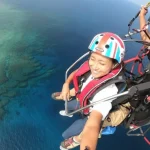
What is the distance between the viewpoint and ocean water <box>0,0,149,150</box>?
462cm

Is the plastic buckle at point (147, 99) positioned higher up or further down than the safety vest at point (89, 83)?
further down

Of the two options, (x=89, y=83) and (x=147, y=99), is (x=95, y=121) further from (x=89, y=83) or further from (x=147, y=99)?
(x=147, y=99)

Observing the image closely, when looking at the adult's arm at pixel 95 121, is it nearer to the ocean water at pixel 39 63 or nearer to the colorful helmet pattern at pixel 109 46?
the colorful helmet pattern at pixel 109 46

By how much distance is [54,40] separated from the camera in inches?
362

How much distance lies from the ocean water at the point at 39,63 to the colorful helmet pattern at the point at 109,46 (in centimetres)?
299

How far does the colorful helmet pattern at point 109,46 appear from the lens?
205 cm

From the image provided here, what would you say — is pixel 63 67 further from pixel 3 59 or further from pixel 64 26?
pixel 64 26

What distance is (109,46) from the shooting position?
2127mm

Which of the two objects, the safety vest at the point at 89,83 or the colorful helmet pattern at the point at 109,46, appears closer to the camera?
the colorful helmet pattern at the point at 109,46

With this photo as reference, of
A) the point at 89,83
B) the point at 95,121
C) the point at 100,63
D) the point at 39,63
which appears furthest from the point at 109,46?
the point at 39,63

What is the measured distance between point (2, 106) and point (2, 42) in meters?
3.80

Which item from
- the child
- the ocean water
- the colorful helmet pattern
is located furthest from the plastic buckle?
the ocean water

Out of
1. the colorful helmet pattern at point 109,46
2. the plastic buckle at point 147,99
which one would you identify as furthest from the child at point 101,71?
the plastic buckle at point 147,99

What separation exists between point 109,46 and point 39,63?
17.4ft
